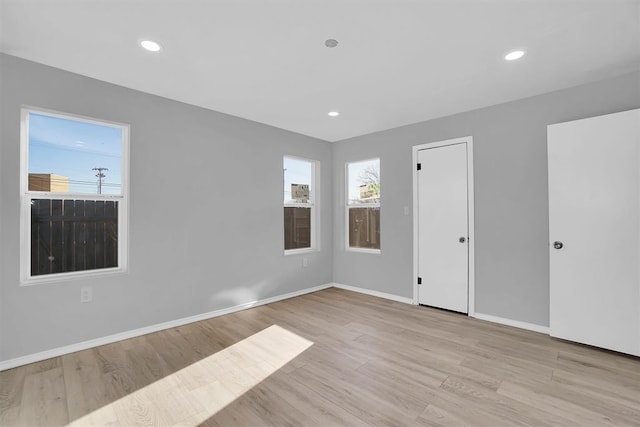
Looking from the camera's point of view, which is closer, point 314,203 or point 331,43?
point 331,43

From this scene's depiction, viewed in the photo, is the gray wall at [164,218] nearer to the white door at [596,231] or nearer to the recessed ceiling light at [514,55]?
the recessed ceiling light at [514,55]

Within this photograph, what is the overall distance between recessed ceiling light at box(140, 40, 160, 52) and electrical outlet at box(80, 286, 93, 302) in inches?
87.2

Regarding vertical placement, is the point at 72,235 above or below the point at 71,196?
below

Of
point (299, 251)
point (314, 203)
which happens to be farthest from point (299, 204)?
point (299, 251)

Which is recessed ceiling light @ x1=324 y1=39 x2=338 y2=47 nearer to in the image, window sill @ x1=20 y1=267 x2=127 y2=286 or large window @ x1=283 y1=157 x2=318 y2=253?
large window @ x1=283 y1=157 x2=318 y2=253

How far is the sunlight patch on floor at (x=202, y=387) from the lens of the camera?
1.82 metres

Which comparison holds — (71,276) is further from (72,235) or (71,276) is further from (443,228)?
(443,228)

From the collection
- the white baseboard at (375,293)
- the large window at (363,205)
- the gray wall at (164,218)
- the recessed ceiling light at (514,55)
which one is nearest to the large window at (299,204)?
the gray wall at (164,218)

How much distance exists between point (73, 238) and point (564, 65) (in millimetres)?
4757

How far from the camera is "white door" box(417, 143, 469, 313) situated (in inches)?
146

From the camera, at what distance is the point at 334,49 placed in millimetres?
2334

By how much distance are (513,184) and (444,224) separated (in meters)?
0.91

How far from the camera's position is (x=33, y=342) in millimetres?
2473

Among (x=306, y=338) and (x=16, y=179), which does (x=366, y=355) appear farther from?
(x=16, y=179)
